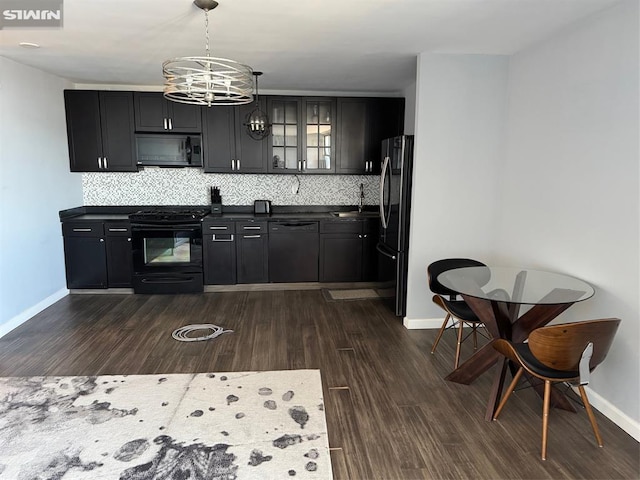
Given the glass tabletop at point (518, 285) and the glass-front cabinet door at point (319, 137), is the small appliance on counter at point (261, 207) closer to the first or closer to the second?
the glass-front cabinet door at point (319, 137)

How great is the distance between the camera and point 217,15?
277 cm

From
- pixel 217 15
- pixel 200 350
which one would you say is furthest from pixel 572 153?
pixel 200 350

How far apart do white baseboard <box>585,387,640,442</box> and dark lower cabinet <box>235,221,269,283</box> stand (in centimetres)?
349

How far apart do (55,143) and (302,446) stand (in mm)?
4411

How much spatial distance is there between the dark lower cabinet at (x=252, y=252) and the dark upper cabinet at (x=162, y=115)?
1.37m

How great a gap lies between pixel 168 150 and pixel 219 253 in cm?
143

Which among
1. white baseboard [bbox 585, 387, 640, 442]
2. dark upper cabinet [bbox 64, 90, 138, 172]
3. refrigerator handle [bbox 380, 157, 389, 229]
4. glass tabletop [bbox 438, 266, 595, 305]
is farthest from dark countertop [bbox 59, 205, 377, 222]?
white baseboard [bbox 585, 387, 640, 442]

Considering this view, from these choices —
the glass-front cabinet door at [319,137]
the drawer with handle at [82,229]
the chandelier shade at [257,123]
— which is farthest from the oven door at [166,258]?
the glass-front cabinet door at [319,137]

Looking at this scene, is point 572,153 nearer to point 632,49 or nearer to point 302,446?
point 632,49

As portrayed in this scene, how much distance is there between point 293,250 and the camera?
17.1 ft

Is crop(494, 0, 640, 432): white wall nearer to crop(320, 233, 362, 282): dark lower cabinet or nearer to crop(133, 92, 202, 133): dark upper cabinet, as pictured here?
crop(320, 233, 362, 282): dark lower cabinet

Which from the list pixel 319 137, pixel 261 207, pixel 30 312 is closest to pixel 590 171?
pixel 319 137

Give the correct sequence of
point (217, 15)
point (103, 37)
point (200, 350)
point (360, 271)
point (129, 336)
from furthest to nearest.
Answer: point (360, 271), point (129, 336), point (200, 350), point (103, 37), point (217, 15)

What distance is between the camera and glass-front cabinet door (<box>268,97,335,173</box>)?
5285 mm
